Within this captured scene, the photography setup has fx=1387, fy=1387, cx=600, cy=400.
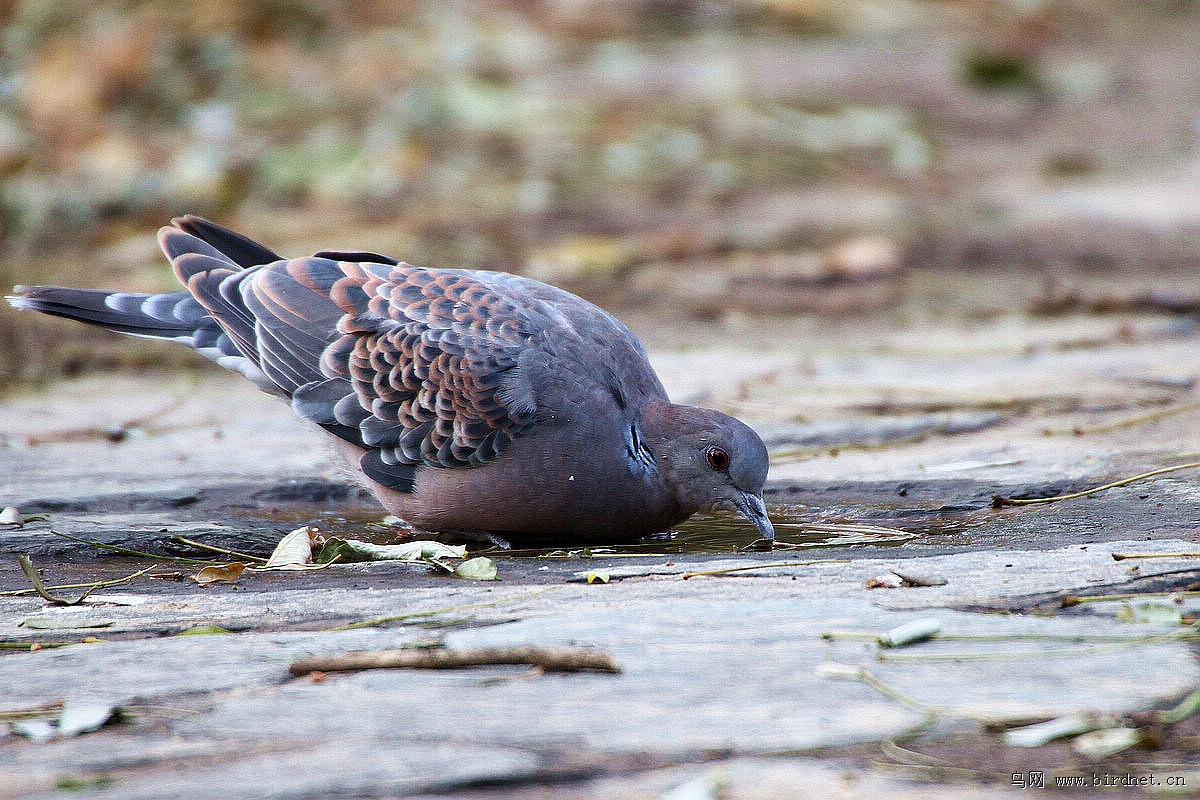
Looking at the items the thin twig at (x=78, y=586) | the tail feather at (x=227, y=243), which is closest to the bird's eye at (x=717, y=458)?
the thin twig at (x=78, y=586)

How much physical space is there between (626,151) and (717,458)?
7788mm

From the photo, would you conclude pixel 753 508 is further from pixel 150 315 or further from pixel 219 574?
pixel 150 315

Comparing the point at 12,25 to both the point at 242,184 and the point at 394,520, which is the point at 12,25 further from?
the point at 394,520

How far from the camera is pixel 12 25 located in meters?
12.8

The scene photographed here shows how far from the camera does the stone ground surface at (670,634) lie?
6.19 feet

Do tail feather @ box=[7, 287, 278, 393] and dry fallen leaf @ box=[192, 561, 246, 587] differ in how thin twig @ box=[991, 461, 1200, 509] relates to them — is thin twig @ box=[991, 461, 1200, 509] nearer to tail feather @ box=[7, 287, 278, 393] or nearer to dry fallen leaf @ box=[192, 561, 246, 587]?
dry fallen leaf @ box=[192, 561, 246, 587]

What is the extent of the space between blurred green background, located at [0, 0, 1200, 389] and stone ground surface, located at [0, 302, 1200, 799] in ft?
9.94

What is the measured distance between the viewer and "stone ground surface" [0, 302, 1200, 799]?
6.19ft

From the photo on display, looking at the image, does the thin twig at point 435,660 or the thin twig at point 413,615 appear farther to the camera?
the thin twig at point 413,615

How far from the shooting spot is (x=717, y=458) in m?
3.91

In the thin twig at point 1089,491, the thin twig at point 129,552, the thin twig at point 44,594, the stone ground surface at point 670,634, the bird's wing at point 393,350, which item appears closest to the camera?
the stone ground surface at point 670,634

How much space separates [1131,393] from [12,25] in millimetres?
11036

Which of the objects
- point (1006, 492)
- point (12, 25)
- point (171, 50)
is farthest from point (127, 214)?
point (1006, 492)

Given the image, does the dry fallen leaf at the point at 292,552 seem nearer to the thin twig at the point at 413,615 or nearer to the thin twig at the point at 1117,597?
the thin twig at the point at 413,615
